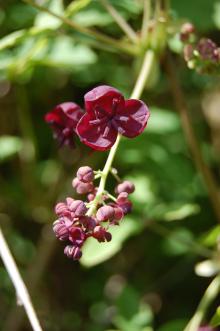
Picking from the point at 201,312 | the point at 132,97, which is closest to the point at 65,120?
the point at 132,97

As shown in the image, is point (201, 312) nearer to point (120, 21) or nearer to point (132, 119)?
point (132, 119)

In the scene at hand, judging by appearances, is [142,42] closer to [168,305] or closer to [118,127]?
[118,127]

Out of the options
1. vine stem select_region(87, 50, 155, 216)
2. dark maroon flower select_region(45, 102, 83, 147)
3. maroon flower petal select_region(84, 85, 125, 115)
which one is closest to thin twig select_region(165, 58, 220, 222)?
vine stem select_region(87, 50, 155, 216)

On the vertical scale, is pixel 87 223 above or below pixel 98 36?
below

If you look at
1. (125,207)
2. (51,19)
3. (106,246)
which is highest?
(51,19)

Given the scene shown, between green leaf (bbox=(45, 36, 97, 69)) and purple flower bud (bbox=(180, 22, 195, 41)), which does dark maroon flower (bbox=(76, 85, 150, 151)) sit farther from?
green leaf (bbox=(45, 36, 97, 69))

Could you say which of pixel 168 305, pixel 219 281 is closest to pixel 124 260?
pixel 168 305

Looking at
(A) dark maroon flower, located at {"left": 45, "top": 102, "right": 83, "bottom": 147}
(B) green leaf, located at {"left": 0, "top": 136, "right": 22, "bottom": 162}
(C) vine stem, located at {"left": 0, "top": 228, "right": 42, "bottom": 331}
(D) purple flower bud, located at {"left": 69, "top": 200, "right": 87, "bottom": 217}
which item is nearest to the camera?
(D) purple flower bud, located at {"left": 69, "top": 200, "right": 87, "bottom": 217}
